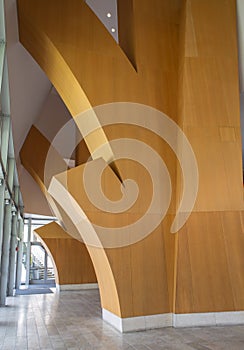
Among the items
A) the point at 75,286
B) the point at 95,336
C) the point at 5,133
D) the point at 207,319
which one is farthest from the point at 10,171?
the point at 207,319

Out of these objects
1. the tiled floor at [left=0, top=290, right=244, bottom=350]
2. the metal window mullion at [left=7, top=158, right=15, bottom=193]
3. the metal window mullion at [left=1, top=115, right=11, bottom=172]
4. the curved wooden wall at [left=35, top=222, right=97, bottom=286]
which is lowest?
the tiled floor at [left=0, top=290, right=244, bottom=350]

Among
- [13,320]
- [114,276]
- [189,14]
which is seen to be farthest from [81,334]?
[189,14]

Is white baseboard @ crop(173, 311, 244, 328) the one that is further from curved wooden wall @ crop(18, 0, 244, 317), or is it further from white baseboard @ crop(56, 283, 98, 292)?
white baseboard @ crop(56, 283, 98, 292)

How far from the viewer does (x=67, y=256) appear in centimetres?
1645

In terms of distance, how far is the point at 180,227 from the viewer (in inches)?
288

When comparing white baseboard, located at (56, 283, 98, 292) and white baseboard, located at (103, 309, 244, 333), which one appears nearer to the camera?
white baseboard, located at (103, 309, 244, 333)

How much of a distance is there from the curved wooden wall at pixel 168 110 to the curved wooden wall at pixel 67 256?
874 centimetres

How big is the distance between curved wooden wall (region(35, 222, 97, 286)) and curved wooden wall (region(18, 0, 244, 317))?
28.7ft

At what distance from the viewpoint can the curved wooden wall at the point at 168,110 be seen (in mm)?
6965

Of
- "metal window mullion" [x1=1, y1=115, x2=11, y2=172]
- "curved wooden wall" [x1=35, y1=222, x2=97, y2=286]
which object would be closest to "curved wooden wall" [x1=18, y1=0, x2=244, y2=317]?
"metal window mullion" [x1=1, y1=115, x2=11, y2=172]

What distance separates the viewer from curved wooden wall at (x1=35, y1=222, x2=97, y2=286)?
16125 mm

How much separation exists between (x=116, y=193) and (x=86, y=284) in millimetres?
10464

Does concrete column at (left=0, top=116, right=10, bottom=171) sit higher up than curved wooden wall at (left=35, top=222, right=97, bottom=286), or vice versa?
concrete column at (left=0, top=116, right=10, bottom=171)

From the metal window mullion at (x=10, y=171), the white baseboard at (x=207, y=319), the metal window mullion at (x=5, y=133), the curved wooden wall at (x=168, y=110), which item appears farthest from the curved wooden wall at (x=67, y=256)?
the white baseboard at (x=207, y=319)
